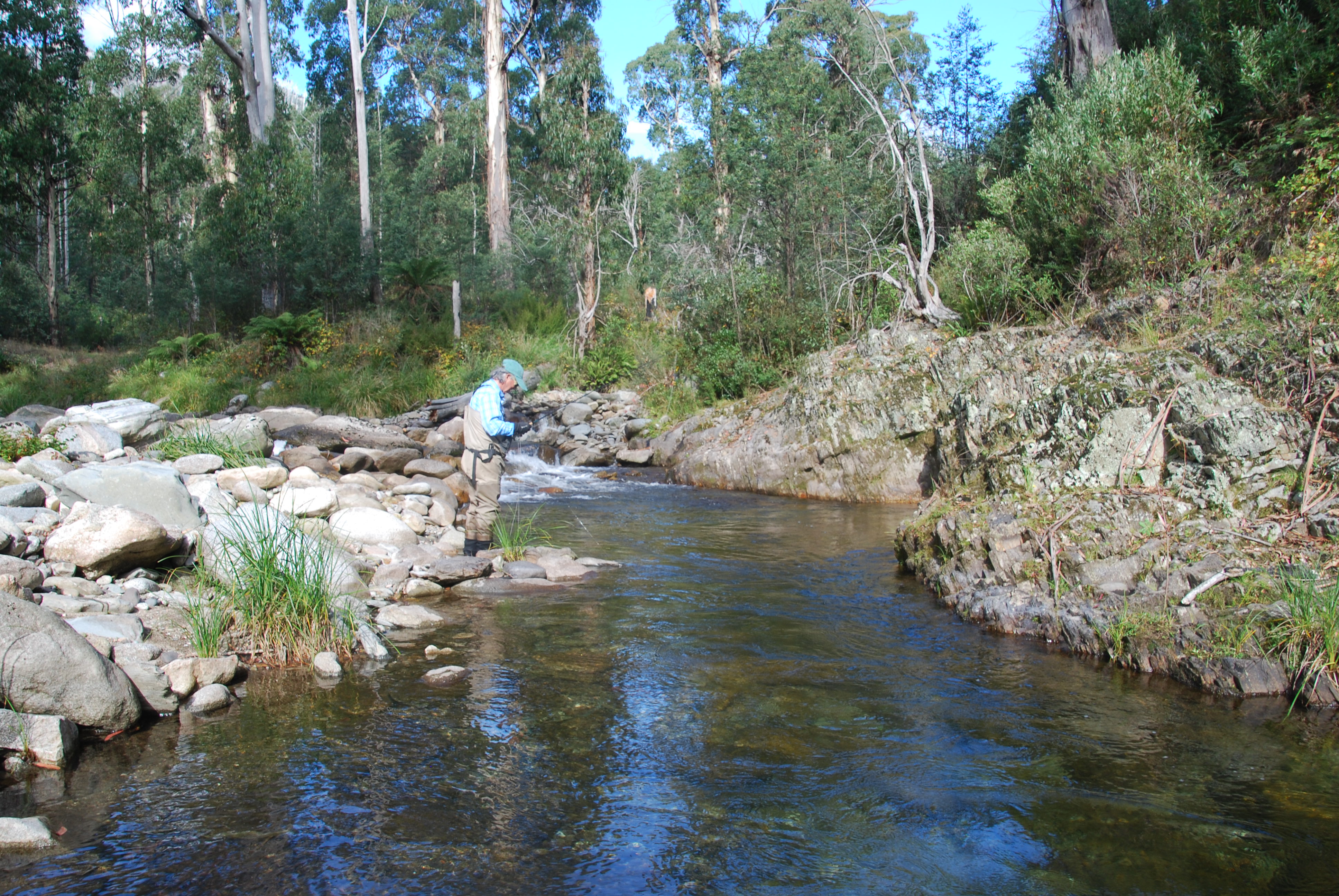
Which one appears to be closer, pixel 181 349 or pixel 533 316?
pixel 181 349

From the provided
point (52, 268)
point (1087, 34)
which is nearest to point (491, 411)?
point (1087, 34)

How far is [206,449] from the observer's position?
1010cm

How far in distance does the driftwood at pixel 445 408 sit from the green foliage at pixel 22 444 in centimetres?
766

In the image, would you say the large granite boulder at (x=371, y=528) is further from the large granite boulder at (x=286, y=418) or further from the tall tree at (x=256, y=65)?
the tall tree at (x=256, y=65)

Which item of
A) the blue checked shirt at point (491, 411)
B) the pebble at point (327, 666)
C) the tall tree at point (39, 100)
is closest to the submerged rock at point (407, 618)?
the pebble at point (327, 666)

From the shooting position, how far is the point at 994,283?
514 inches

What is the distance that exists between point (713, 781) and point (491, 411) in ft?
16.9

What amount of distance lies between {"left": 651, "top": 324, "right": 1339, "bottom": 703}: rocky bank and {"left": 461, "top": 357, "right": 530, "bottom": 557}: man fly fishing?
3999 mm

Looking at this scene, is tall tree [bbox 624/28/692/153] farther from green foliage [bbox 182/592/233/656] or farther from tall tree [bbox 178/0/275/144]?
green foliage [bbox 182/592/233/656]

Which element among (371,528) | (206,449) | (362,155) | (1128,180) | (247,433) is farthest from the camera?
(362,155)

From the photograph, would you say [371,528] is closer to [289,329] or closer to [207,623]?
[207,623]

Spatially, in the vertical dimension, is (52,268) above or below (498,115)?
below

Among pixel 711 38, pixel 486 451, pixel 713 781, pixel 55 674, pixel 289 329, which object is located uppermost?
pixel 711 38

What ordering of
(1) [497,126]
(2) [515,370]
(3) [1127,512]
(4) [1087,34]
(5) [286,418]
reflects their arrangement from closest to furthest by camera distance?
(3) [1127,512] < (2) [515,370] < (4) [1087,34] < (5) [286,418] < (1) [497,126]
